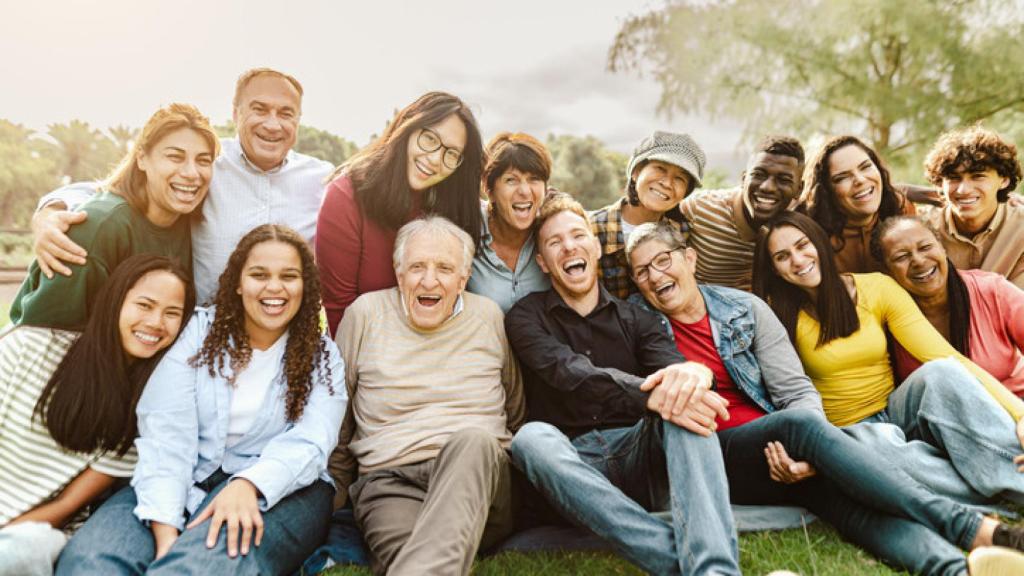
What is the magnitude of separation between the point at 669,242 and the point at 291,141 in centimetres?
254

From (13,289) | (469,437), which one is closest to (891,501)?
(469,437)

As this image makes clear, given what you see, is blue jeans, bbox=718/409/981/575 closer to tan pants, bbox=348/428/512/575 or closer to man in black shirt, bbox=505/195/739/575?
man in black shirt, bbox=505/195/739/575

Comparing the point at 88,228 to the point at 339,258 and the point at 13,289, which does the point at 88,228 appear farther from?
the point at 13,289

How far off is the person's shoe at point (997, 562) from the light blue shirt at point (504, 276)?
2570 millimetres

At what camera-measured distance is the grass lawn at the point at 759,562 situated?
10.2 ft

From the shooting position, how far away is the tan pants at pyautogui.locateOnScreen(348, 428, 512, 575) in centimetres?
265

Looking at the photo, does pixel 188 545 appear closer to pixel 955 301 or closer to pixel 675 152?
pixel 675 152

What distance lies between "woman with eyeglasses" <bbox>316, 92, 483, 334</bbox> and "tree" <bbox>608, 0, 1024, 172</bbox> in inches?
502

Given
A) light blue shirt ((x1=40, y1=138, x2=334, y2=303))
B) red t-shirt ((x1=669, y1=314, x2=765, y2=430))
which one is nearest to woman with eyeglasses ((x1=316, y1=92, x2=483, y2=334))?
light blue shirt ((x1=40, y1=138, x2=334, y2=303))

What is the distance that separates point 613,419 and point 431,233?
142cm

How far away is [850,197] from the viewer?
187 inches

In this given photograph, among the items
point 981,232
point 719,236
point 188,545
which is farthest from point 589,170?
point 188,545

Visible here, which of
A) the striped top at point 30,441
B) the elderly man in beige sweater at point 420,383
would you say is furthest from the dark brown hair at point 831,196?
the striped top at point 30,441

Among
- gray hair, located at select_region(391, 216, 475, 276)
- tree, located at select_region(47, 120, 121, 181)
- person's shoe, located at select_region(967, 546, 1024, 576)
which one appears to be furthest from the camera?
tree, located at select_region(47, 120, 121, 181)
